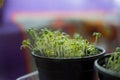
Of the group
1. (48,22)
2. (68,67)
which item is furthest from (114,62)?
(48,22)

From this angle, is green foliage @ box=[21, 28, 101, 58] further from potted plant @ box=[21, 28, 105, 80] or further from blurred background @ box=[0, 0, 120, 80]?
blurred background @ box=[0, 0, 120, 80]

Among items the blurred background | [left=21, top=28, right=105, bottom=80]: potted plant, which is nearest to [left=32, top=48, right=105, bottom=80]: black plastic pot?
[left=21, top=28, right=105, bottom=80]: potted plant


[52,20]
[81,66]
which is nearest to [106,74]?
[81,66]

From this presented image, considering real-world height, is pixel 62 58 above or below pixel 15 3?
below

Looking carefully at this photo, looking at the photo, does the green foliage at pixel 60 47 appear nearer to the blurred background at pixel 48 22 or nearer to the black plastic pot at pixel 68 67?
the black plastic pot at pixel 68 67

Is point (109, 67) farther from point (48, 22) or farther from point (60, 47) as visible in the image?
point (48, 22)

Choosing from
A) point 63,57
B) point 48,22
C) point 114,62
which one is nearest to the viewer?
point 114,62

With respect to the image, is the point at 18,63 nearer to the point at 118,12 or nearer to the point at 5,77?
the point at 5,77

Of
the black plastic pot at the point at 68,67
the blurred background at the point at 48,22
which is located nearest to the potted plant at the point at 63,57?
the black plastic pot at the point at 68,67
